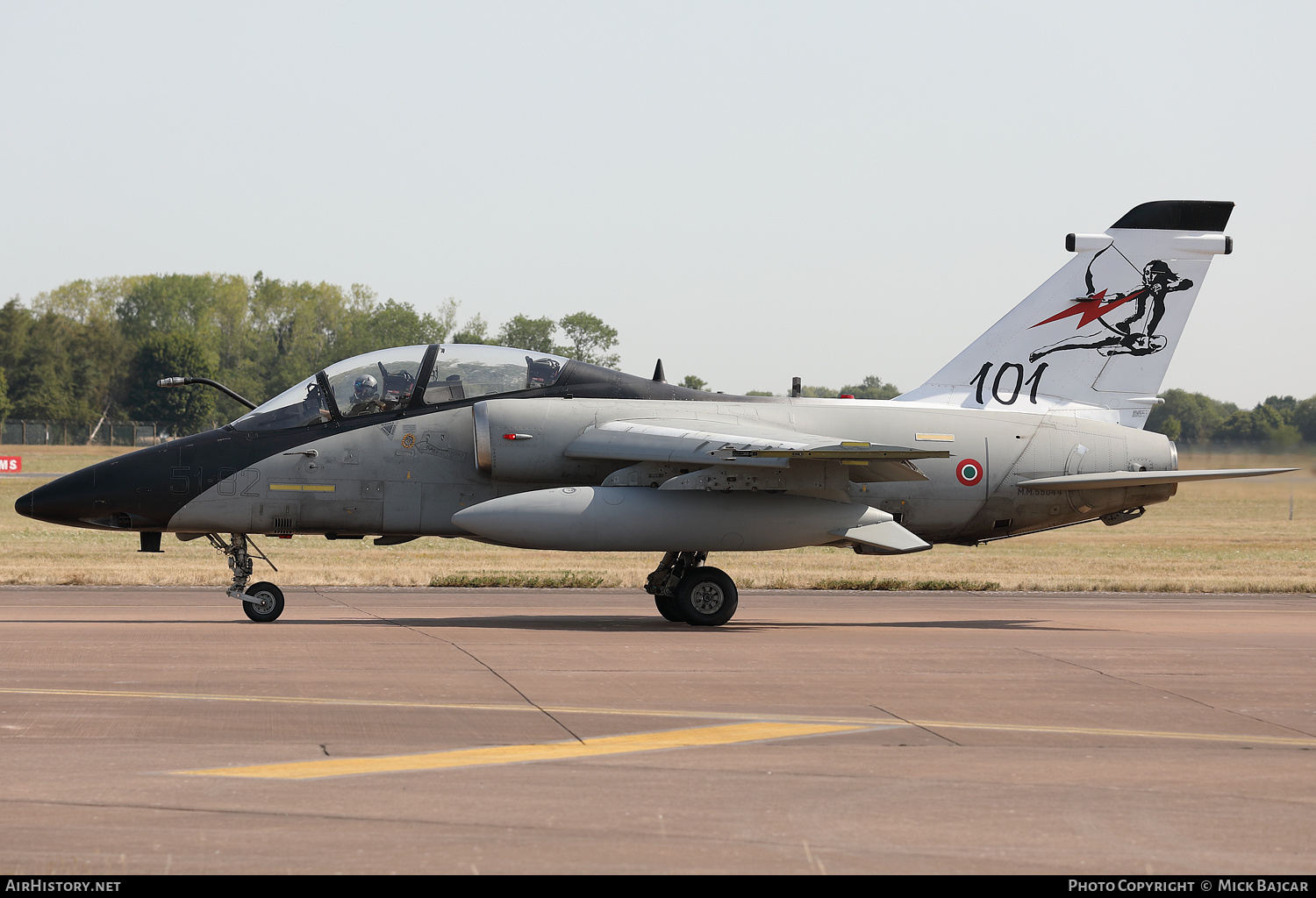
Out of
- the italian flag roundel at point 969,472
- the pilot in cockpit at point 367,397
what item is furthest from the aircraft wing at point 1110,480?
the pilot in cockpit at point 367,397

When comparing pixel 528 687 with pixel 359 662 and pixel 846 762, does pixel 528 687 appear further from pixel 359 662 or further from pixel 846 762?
pixel 846 762

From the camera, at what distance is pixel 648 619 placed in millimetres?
16922

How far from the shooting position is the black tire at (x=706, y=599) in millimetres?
15883

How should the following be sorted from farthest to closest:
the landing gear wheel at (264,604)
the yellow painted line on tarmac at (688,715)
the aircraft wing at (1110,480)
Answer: the aircraft wing at (1110,480), the landing gear wheel at (264,604), the yellow painted line on tarmac at (688,715)

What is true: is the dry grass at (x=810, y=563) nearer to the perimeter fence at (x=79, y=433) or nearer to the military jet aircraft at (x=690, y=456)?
the military jet aircraft at (x=690, y=456)

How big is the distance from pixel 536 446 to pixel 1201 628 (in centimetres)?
846

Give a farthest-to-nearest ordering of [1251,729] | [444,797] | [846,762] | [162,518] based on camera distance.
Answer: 1. [162,518]
2. [1251,729]
3. [846,762]
4. [444,797]

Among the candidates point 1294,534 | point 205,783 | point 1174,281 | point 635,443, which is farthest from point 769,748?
point 1294,534

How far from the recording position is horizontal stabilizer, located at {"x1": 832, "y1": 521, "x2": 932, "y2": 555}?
15.6 m

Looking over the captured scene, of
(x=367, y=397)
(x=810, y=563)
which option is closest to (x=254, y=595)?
(x=367, y=397)

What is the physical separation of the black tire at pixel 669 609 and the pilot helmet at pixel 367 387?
174 inches

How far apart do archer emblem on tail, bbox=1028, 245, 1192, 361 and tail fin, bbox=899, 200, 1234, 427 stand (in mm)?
12

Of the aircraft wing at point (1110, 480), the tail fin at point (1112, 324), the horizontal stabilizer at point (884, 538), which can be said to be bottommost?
the horizontal stabilizer at point (884, 538)

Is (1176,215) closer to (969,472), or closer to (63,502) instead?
(969,472)
